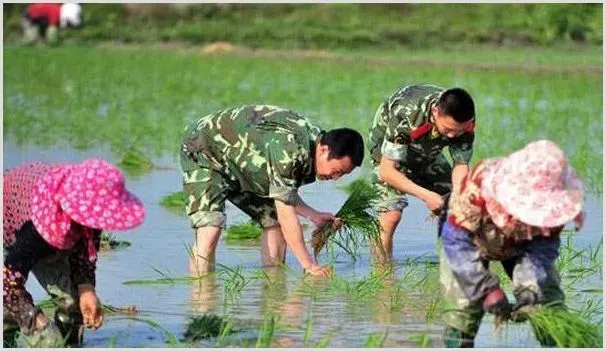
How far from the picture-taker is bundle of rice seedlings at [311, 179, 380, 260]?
8.87 meters

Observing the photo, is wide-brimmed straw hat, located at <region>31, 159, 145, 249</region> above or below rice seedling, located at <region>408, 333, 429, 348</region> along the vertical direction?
above

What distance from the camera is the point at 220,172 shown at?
8711 mm

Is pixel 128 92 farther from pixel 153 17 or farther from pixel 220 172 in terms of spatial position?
pixel 220 172

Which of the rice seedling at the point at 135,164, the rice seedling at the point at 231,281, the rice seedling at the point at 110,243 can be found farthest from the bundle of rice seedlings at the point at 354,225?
the rice seedling at the point at 135,164

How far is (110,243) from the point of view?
9.73 metres

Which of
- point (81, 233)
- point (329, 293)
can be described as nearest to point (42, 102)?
point (329, 293)

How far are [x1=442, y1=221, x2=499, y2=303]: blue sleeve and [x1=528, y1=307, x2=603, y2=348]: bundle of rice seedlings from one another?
0.18 m

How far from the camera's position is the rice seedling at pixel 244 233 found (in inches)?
397

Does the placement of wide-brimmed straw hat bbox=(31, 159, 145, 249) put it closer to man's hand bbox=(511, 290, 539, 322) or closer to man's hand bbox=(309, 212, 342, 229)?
man's hand bbox=(511, 290, 539, 322)

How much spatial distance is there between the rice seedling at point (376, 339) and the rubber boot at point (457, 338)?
0.29 metres

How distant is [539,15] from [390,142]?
15417 millimetres

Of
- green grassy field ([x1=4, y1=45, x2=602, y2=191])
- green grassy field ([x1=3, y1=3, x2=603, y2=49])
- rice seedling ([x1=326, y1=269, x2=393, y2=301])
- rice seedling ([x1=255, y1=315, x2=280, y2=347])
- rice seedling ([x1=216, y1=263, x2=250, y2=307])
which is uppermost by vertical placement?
rice seedling ([x1=255, y1=315, x2=280, y2=347])

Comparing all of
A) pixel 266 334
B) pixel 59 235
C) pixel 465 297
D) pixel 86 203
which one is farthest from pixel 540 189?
pixel 59 235

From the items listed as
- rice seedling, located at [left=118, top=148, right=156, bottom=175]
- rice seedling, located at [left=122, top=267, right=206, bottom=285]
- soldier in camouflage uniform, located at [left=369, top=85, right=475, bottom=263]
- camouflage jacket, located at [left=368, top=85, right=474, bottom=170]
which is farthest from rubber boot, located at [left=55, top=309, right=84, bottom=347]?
rice seedling, located at [left=118, top=148, right=156, bottom=175]
